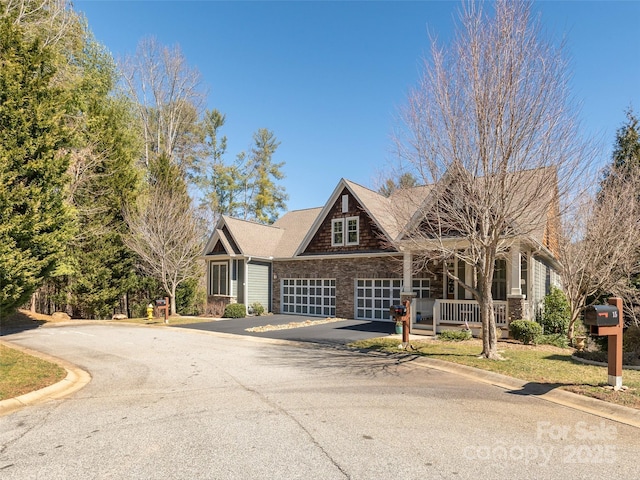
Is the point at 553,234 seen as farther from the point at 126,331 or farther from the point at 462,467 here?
the point at 126,331

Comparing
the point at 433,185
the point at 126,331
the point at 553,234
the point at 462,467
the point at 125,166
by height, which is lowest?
the point at 126,331

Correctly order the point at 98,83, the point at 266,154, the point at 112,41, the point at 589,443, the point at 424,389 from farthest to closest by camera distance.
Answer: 1. the point at 266,154
2. the point at 112,41
3. the point at 98,83
4. the point at 424,389
5. the point at 589,443

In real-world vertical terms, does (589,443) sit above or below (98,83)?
below

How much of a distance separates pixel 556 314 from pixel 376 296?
7803mm

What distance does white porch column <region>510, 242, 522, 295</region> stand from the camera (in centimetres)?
1351

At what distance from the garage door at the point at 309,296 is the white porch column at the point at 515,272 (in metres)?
Result: 9.67

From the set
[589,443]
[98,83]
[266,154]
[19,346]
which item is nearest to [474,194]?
[589,443]

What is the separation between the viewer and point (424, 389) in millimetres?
7391

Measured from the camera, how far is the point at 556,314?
1497 cm

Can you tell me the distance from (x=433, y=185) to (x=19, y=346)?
43.9ft

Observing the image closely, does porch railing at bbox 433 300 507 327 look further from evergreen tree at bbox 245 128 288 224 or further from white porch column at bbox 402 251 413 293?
evergreen tree at bbox 245 128 288 224

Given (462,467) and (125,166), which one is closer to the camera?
(462,467)

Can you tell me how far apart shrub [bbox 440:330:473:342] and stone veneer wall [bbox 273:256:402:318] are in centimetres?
489

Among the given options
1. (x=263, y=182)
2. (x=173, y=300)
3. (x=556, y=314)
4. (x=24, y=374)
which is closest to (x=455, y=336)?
(x=556, y=314)
